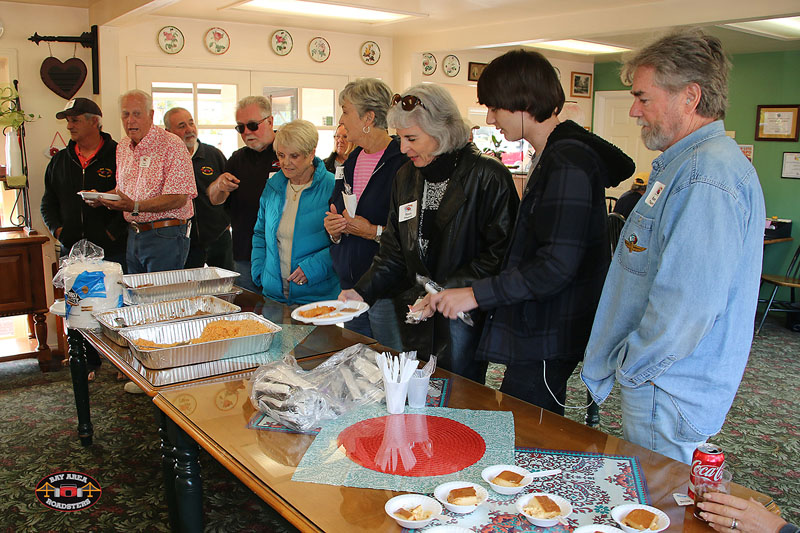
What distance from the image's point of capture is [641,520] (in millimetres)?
1209

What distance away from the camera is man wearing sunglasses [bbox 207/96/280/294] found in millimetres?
3818

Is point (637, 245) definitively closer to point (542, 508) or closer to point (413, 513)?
point (542, 508)

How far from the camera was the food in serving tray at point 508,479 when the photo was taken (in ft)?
4.41

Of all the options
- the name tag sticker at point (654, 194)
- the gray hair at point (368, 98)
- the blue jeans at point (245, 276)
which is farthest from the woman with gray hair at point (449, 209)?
the blue jeans at point (245, 276)

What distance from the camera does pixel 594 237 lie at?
77.5 inches

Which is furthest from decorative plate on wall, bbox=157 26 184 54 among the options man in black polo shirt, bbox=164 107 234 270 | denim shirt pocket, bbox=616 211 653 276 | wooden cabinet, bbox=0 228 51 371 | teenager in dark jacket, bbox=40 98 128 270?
denim shirt pocket, bbox=616 211 653 276

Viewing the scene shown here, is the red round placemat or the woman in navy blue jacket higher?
the woman in navy blue jacket

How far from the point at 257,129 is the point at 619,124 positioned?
665 centimetres

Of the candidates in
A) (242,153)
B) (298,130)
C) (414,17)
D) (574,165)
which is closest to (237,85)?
(414,17)

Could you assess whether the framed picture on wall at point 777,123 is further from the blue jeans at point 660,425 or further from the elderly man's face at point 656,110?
the blue jeans at point 660,425

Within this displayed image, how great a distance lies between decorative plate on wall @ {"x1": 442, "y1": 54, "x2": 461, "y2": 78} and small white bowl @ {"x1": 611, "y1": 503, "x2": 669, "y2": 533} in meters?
6.82

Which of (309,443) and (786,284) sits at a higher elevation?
(309,443)

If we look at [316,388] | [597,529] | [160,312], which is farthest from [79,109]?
[597,529]

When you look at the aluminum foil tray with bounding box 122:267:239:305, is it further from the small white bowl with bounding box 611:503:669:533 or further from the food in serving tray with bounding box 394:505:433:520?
the small white bowl with bounding box 611:503:669:533
